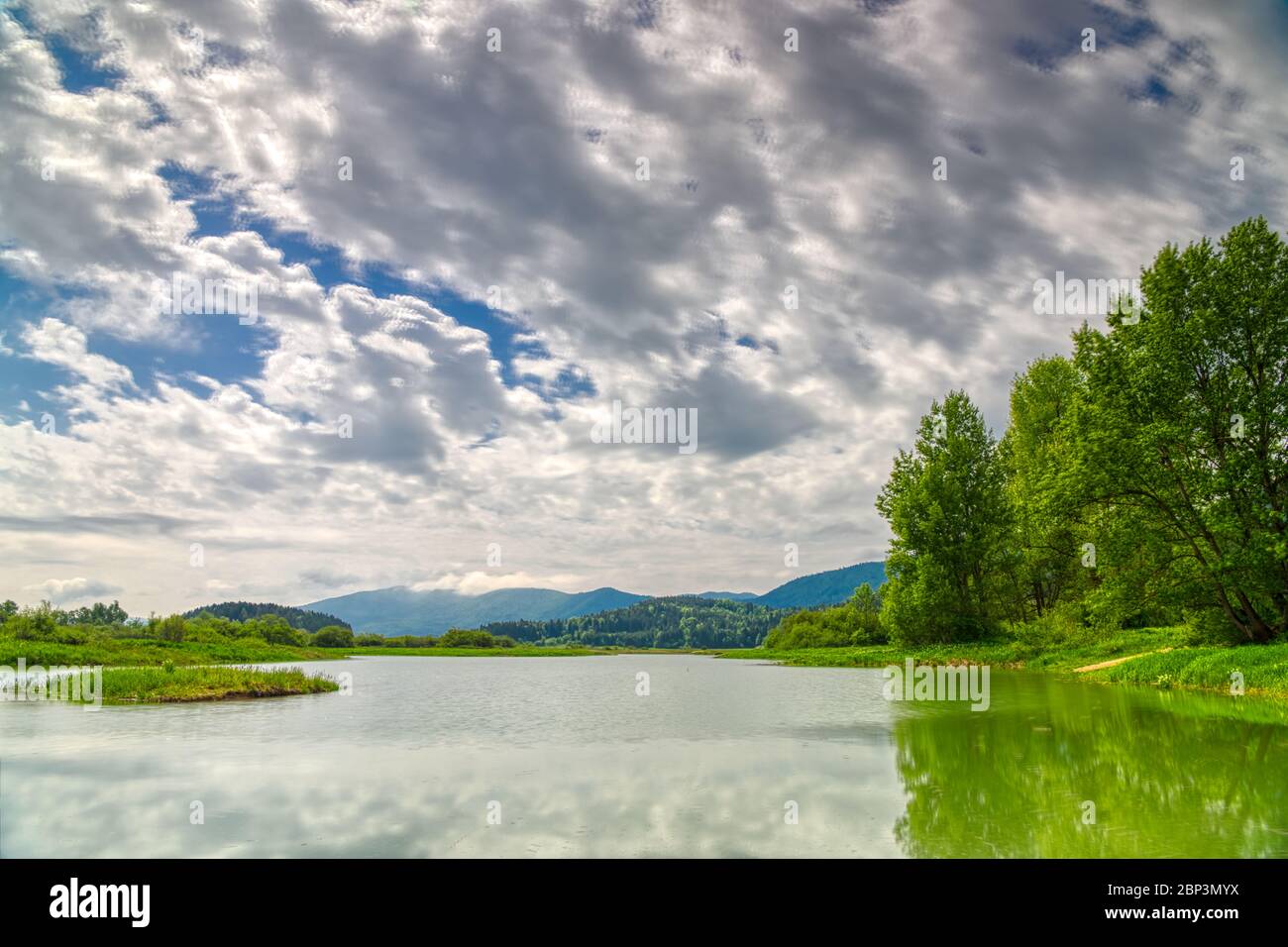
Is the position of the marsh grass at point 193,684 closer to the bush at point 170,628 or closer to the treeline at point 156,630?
the treeline at point 156,630

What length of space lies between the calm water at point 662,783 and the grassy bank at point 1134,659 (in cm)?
353

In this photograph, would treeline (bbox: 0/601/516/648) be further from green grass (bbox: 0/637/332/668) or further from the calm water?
the calm water

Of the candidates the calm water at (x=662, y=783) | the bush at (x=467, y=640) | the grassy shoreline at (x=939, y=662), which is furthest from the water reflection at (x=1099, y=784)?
the bush at (x=467, y=640)

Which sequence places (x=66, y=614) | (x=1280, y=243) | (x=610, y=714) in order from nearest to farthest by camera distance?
(x=610, y=714)
(x=1280, y=243)
(x=66, y=614)

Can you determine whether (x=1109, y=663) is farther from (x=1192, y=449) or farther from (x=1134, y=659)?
(x=1192, y=449)

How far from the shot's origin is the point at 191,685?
115 ft

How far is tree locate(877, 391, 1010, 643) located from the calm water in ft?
108

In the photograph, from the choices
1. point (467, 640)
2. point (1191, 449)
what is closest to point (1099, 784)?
point (1191, 449)

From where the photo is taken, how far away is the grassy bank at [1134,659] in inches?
1097

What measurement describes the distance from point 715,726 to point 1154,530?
81.5 feet

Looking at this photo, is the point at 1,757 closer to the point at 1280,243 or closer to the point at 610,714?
the point at 610,714

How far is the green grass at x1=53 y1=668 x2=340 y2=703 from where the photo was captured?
33.5m

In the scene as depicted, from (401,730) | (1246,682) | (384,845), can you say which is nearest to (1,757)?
(401,730)
